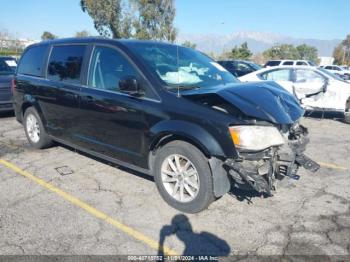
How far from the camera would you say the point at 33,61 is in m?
5.90

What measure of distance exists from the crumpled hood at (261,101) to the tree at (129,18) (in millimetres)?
35565

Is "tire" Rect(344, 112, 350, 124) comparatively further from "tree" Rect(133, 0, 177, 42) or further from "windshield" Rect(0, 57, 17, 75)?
"tree" Rect(133, 0, 177, 42)

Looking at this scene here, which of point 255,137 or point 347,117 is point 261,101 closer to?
point 255,137

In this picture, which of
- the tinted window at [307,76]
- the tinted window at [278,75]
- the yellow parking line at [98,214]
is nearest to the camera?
the yellow parking line at [98,214]

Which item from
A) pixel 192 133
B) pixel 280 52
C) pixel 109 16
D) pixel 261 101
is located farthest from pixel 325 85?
pixel 280 52

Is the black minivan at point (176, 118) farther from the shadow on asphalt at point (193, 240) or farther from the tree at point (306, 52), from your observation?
the tree at point (306, 52)

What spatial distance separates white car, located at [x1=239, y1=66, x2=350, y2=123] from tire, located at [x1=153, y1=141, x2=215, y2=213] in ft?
18.8

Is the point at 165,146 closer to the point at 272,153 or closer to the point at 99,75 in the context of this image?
the point at 272,153

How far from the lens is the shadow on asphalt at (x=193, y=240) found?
10.2 feet

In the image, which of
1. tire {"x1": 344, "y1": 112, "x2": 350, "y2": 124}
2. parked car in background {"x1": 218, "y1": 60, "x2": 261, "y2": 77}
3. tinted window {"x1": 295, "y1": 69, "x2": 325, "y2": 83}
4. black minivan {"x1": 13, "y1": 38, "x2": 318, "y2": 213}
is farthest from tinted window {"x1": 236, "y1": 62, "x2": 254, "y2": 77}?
black minivan {"x1": 13, "y1": 38, "x2": 318, "y2": 213}

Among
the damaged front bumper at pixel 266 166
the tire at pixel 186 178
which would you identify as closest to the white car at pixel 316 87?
the damaged front bumper at pixel 266 166

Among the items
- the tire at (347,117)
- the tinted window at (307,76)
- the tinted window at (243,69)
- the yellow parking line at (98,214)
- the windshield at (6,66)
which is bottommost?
the tire at (347,117)

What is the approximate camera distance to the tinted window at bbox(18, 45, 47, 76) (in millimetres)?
5666

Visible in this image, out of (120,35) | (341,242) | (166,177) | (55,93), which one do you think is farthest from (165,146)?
(120,35)
